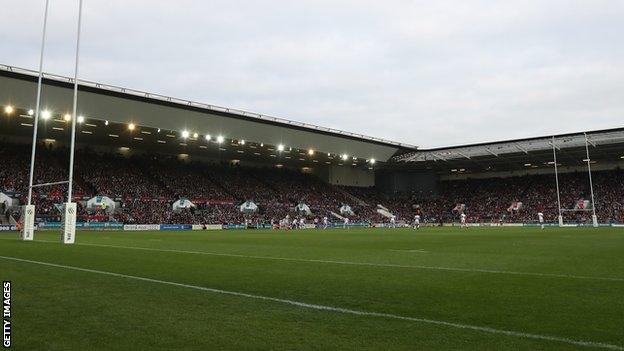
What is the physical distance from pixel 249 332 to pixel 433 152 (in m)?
68.5

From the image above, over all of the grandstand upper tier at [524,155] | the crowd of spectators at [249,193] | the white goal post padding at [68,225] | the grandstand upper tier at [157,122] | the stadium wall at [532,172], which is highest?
the grandstand upper tier at [157,122]

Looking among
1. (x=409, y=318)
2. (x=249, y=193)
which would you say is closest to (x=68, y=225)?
(x=409, y=318)

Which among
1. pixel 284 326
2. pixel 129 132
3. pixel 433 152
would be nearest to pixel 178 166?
pixel 129 132

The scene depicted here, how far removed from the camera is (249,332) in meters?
5.43

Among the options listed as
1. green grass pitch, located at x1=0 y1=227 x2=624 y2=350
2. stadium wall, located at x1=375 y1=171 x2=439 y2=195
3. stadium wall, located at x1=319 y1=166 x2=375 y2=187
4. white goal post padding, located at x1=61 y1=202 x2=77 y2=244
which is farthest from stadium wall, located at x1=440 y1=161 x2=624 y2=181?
white goal post padding, located at x1=61 y1=202 x2=77 y2=244

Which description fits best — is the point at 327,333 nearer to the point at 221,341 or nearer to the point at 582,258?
the point at 221,341

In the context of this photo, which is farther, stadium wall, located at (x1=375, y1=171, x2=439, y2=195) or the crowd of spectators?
stadium wall, located at (x1=375, y1=171, x2=439, y2=195)

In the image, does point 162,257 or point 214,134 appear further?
point 214,134

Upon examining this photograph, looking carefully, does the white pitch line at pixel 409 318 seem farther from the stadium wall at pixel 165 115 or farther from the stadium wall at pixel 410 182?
the stadium wall at pixel 410 182

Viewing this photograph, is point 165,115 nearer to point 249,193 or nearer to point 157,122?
point 157,122

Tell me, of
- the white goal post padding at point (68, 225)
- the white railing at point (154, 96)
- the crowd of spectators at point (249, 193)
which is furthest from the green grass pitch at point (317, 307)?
the crowd of spectators at point (249, 193)

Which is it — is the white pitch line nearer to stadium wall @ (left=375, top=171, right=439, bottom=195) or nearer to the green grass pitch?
the green grass pitch

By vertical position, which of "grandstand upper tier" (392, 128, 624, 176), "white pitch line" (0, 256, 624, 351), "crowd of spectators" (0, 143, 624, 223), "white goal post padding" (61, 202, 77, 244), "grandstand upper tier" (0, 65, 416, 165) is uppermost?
"grandstand upper tier" (0, 65, 416, 165)

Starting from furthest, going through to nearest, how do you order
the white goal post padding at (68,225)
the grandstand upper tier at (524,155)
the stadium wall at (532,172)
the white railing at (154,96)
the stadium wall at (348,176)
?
the stadium wall at (348,176)
the stadium wall at (532,172)
the grandstand upper tier at (524,155)
the white railing at (154,96)
the white goal post padding at (68,225)
